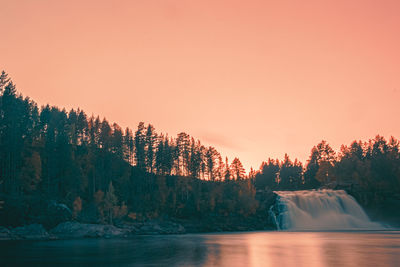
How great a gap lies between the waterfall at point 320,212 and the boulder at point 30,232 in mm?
65136

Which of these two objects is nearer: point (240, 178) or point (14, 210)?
point (14, 210)

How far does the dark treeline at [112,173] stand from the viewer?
76.1m

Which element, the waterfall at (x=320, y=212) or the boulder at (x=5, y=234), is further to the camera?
the waterfall at (x=320, y=212)

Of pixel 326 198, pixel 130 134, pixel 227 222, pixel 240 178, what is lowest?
pixel 227 222

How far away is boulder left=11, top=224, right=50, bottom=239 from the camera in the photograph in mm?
63344

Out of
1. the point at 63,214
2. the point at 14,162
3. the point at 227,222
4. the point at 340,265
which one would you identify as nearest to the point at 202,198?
the point at 227,222

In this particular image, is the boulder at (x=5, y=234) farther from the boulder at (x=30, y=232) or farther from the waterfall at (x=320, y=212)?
the waterfall at (x=320, y=212)

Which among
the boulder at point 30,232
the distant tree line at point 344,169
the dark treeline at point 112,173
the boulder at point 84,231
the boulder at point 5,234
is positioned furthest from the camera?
the distant tree line at point 344,169

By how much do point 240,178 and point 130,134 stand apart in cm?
4579

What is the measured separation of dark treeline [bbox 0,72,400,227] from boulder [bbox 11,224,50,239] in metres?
1.50

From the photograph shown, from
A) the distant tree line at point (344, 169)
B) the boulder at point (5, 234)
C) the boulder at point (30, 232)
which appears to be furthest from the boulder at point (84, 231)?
the distant tree line at point (344, 169)

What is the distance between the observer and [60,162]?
86.6 m

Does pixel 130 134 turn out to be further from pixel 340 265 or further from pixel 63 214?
pixel 340 265

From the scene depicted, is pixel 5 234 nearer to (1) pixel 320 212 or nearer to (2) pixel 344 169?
(1) pixel 320 212
